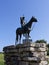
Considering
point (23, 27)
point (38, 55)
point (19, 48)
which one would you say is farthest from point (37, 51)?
point (23, 27)

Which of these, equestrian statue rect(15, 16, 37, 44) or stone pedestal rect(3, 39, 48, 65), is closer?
stone pedestal rect(3, 39, 48, 65)

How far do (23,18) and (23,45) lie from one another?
3071mm

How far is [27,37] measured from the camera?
18.5m

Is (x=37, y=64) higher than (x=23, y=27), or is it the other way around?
(x=23, y=27)

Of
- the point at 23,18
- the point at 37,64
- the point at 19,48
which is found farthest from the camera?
the point at 23,18

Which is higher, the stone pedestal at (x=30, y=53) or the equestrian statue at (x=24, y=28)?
the equestrian statue at (x=24, y=28)

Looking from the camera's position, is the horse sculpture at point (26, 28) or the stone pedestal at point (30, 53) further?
the horse sculpture at point (26, 28)

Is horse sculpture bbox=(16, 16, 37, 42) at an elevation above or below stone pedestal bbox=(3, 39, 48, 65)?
above

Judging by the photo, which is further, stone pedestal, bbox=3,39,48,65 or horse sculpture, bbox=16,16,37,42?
horse sculpture, bbox=16,16,37,42

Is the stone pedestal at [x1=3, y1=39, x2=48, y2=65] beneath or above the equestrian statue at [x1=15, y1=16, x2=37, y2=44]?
beneath

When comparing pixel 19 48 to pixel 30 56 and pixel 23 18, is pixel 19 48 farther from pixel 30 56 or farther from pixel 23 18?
pixel 23 18

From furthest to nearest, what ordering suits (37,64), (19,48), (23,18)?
(23,18), (19,48), (37,64)

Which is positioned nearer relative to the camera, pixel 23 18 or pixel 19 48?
pixel 19 48

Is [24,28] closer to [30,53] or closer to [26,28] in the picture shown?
[26,28]
